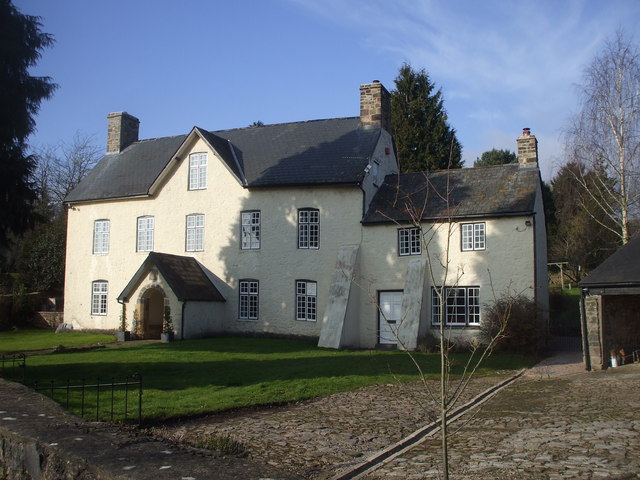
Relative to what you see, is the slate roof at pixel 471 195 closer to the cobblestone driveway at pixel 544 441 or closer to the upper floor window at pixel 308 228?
the upper floor window at pixel 308 228

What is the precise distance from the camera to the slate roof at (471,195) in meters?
23.5

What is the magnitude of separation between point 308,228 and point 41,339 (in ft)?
43.2

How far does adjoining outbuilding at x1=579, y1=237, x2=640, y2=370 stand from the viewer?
56.4ft

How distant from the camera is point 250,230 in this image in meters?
27.8

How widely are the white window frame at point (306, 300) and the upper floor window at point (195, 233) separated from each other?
557 cm

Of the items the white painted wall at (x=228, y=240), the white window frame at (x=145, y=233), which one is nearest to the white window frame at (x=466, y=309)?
the white painted wall at (x=228, y=240)

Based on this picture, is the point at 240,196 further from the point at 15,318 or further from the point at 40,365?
the point at 15,318

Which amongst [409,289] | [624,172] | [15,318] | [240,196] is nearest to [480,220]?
[409,289]

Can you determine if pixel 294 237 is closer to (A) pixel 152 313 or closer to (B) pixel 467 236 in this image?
(B) pixel 467 236

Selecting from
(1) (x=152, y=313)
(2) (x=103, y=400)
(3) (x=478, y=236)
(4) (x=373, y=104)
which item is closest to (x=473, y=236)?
(3) (x=478, y=236)

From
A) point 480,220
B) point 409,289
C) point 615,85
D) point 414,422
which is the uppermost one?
point 615,85

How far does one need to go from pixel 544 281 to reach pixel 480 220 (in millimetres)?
4900

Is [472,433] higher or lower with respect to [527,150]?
lower

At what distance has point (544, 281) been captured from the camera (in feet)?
85.8
